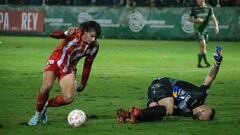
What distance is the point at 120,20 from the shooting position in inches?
1581

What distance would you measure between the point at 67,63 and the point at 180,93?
82.4 inches

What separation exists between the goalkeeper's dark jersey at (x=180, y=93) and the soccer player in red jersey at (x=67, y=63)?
1.34 m

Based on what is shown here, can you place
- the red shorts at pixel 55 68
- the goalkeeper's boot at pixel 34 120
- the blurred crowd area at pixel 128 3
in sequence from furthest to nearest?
the blurred crowd area at pixel 128 3 < the red shorts at pixel 55 68 < the goalkeeper's boot at pixel 34 120

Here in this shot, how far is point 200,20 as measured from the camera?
985 inches

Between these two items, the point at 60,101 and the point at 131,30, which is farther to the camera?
the point at 131,30

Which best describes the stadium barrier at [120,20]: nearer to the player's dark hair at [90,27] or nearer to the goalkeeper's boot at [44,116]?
the player's dark hair at [90,27]

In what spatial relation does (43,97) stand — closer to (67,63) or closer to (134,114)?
(67,63)

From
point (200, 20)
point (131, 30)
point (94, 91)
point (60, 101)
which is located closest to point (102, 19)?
point (131, 30)

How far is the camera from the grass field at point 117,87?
1158cm

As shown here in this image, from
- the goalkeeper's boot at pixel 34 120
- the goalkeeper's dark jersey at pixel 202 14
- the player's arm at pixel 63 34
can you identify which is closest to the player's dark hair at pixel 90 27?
the player's arm at pixel 63 34

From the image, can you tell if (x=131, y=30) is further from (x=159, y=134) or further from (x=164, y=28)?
(x=159, y=134)

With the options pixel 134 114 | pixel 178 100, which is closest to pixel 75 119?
pixel 134 114

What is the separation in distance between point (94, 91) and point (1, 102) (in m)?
3.05

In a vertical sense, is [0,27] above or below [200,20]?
below
